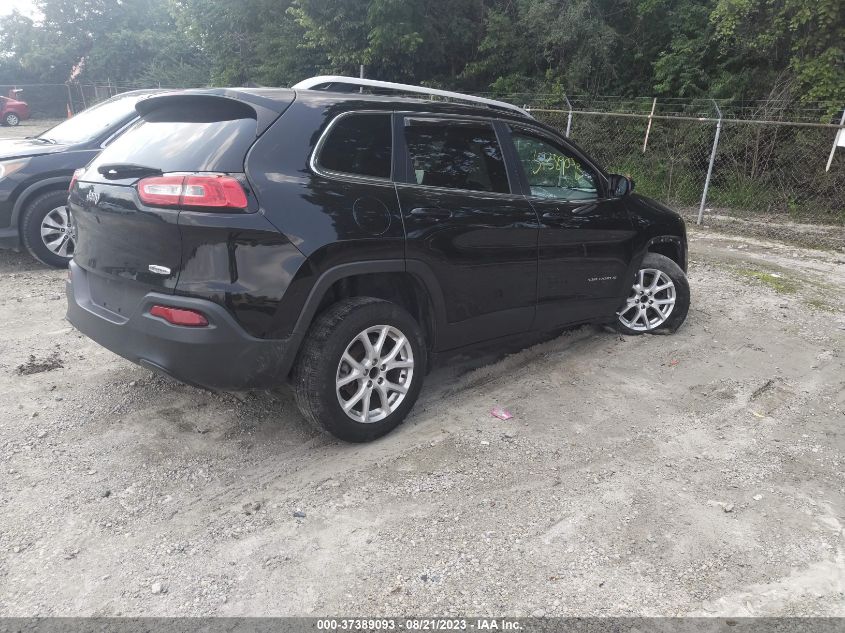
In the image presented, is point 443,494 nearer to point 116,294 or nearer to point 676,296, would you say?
point 116,294

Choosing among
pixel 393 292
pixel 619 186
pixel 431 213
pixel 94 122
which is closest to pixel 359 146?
pixel 431 213

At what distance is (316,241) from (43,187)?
4712 millimetres

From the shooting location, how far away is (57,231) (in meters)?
6.57

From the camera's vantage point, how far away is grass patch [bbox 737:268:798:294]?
732 cm

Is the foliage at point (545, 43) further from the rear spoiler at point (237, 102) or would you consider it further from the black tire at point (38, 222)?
the rear spoiler at point (237, 102)

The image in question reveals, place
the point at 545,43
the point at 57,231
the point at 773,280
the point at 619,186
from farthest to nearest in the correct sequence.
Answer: the point at 545,43 < the point at 773,280 < the point at 57,231 < the point at 619,186

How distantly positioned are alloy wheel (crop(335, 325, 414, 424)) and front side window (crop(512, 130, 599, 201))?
1.53 meters

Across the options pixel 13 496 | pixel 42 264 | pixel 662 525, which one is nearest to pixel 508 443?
pixel 662 525

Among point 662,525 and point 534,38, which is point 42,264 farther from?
point 534,38

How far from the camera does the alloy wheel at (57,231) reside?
6480 mm

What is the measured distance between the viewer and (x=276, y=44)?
19.8m

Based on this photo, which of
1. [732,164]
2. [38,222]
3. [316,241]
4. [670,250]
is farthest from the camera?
[732,164]

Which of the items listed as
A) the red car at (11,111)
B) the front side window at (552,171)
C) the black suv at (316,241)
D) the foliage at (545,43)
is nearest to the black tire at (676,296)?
the front side window at (552,171)

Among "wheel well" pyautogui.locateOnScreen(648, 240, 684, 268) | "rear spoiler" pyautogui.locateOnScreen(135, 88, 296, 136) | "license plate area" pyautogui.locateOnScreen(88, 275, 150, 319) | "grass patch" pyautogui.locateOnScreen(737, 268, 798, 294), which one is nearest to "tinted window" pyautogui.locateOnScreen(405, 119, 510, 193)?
"rear spoiler" pyautogui.locateOnScreen(135, 88, 296, 136)
